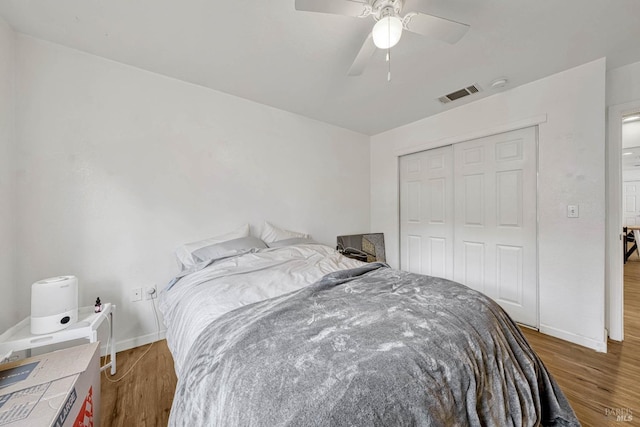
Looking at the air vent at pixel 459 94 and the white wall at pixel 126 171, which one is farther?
the air vent at pixel 459 94

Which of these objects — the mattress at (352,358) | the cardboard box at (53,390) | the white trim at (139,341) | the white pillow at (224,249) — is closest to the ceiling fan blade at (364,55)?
the mattress at (352,358)

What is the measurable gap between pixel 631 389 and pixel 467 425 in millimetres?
1664

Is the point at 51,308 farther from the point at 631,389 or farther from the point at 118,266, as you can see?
the point at 631,389

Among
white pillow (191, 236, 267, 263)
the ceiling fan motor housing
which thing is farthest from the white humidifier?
the ceiling fan motor housing

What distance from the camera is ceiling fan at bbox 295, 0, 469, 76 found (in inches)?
44.8

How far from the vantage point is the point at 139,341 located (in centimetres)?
201

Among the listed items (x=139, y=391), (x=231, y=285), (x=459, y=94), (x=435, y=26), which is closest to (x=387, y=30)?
(x=435, y=26)

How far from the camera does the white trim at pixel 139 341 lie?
1943mm

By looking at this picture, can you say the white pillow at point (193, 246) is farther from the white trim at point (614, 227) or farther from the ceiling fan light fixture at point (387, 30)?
the white trim at point (614, 227)

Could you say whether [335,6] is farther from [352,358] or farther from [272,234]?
[272,234]

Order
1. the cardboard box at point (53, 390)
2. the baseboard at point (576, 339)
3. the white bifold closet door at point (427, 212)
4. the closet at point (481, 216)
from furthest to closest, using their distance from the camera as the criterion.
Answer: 1. the white bifold closet door at point (427, 212)
2. the closet at point (481, 216)
3. the baseboard at point (576, 339)
4. the cardboard box at point (53, 390)

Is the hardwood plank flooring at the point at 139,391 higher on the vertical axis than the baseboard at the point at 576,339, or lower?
lower

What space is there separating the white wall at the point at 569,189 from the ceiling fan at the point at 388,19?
154 centimetres

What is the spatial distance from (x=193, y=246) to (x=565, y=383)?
2.87 metres
